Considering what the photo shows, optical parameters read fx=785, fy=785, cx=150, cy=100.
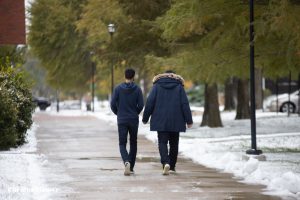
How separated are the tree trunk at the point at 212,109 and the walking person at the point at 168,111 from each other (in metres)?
17.6

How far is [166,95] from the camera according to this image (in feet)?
45.2

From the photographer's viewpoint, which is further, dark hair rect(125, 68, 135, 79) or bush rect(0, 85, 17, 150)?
bush rect(0, 85, 17, 150)

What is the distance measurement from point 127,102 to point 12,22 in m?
10.1

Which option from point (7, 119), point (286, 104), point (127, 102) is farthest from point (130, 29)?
point (286, 104)

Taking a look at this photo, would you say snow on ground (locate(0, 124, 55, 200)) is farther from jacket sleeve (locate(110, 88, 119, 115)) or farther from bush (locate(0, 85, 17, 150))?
jacket sleeve (locate(110, 88, 119, 115))

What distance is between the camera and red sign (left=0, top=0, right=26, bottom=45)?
22.7 meters

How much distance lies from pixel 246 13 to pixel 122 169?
5.52 metres

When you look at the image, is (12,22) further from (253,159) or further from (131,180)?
(131,180)

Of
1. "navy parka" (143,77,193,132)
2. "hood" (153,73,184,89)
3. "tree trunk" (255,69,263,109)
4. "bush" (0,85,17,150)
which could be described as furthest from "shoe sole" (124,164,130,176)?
"tree trunk" (255,69,263,109)

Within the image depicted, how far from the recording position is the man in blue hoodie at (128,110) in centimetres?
1389

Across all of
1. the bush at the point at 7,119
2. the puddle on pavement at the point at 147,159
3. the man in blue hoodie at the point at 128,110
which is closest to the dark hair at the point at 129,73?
the man in blue hoodie at the point at 128,110

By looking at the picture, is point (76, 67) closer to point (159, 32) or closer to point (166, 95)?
point (159, 32)

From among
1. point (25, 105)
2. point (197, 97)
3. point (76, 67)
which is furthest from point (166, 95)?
point (197, 97)

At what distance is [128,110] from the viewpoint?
1393cm
